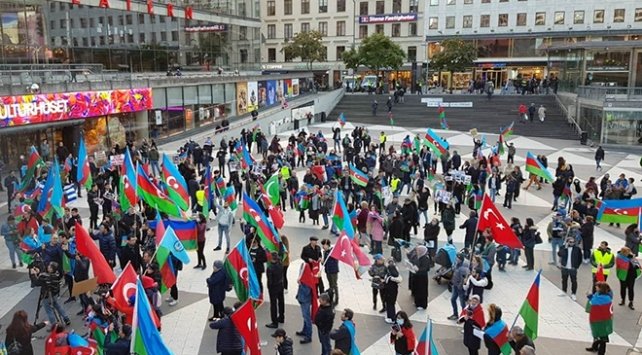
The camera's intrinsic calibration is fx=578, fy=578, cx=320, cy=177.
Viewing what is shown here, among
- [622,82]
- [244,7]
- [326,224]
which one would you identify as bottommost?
[326,224]

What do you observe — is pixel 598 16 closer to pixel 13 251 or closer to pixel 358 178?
pixel 358 178

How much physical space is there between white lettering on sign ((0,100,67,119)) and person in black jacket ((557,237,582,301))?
21793 millimetres

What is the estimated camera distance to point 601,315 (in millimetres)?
10344

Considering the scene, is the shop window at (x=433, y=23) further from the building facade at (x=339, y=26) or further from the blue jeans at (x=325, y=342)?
the blue jeans at (x=325, y=342)

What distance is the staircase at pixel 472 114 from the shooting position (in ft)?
139

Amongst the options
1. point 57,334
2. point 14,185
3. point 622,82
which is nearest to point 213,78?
point 14,185

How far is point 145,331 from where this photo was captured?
26.7 ft

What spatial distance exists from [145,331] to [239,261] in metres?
3.06

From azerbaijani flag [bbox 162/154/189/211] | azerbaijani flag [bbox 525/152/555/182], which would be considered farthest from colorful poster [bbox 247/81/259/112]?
azerbaijani flag [bbox 162/154/189/211]

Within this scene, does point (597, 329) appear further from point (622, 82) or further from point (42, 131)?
point (622, 82)

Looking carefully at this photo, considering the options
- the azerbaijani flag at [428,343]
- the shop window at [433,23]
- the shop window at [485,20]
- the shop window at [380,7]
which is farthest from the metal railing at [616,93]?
the shop window at [380,7]

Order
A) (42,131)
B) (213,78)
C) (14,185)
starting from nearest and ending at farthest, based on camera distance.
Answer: (14,185), (42,131), (213,78)

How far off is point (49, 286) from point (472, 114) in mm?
40401

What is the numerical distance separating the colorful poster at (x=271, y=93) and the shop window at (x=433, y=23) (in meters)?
26.9
